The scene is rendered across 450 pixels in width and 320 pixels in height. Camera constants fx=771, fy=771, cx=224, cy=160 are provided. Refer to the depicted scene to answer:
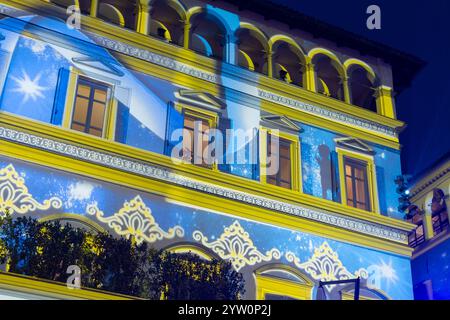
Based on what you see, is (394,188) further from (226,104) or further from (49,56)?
(49,56)

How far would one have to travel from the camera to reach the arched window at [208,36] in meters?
17.5

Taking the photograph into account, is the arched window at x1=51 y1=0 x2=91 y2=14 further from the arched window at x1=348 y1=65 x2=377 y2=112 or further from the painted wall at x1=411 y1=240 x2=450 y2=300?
the painted wall at x1=411 y1=240 x2=450 y2=300

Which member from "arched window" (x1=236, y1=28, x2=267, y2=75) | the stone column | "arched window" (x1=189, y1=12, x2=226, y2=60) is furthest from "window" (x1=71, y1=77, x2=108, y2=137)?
the stone column

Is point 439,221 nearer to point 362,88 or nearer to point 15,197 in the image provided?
point 362,88

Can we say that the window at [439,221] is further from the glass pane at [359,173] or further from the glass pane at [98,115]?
the glass pane at [98,115]

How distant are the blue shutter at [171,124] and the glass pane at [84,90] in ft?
5.43

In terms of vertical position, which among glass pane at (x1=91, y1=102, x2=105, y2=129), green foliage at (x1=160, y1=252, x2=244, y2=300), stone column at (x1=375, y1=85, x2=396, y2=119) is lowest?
green foliage at (x1=160, y1=252, x2=244, y2=300)

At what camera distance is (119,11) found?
57.0 ft

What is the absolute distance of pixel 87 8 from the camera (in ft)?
55.5

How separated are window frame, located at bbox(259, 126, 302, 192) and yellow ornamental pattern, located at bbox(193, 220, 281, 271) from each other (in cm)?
138

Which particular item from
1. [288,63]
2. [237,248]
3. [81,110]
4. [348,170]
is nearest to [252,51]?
[288,63]

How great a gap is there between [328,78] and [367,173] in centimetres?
296

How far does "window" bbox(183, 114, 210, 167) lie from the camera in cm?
1553
